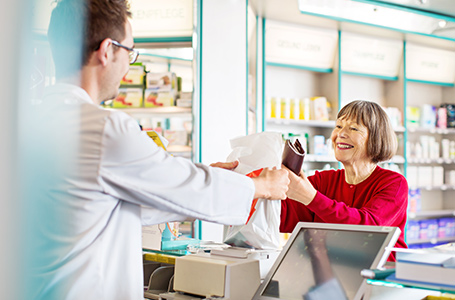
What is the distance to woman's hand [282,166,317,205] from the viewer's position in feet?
6.00

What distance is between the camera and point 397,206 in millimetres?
2031

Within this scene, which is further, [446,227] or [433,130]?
[446,227]

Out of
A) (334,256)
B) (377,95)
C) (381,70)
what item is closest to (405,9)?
(381,70)

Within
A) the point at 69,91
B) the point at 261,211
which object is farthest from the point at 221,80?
the point at 69,91

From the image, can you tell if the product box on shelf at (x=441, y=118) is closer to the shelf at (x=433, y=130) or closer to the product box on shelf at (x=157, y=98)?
the shelf at (x=433, y=130)

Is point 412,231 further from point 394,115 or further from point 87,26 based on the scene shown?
point 87,26

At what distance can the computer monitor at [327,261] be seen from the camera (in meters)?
1.24

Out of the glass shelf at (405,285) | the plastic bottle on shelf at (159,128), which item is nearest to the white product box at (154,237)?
the glass shelf at (405,285)

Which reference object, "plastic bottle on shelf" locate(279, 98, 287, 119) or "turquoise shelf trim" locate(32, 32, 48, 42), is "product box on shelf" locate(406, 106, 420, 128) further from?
"turquoise shelf trim" locate(32, 32, 48, 42)

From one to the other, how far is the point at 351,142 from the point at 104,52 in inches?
53.8

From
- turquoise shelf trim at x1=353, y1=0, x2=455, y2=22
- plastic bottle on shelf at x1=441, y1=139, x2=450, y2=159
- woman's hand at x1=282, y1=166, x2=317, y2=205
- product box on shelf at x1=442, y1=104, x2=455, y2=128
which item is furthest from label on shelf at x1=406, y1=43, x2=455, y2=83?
woman's hand at x1=282, y1=166, x2=317, y2=205

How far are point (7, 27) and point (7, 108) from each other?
0.11 m

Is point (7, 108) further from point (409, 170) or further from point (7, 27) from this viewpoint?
point (409, 170)

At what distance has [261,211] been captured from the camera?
1.66 metres
